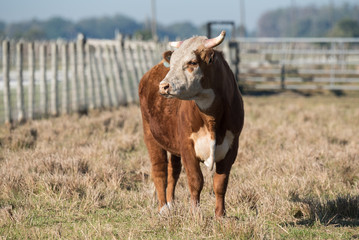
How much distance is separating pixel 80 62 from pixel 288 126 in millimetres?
6022

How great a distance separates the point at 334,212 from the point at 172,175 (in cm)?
166

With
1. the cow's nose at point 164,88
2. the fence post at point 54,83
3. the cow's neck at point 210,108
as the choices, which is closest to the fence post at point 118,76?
the fence post at point 54,83

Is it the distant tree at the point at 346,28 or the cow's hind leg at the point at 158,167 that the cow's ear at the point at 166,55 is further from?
the distant tree at the point at 346,28

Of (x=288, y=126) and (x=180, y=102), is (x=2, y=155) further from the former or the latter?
(x=288, y=126)

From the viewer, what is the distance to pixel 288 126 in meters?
10.4

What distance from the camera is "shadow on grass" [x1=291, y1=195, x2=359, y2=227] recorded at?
194 inches

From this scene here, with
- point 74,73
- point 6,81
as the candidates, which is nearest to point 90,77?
point 74,73

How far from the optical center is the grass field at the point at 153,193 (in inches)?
180

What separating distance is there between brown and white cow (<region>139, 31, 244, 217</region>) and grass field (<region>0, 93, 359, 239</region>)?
1.43ft

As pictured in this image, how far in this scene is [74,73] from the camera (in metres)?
13.5

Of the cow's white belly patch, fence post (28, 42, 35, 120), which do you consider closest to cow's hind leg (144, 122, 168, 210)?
the cow's white belly patch

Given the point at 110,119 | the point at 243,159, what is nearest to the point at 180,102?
the point at 243,159

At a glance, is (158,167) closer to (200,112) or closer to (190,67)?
(200,112)

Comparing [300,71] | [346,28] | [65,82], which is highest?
[65,82]
